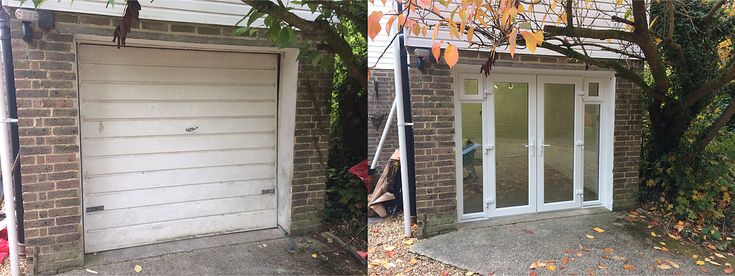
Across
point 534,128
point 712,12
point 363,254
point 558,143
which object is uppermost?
point 712,12

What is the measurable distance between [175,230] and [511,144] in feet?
8.71

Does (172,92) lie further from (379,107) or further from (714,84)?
(714,84)

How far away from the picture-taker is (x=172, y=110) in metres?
2.43

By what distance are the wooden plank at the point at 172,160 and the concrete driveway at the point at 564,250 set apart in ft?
3.64

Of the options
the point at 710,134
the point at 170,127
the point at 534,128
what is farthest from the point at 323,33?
the point at 710,134

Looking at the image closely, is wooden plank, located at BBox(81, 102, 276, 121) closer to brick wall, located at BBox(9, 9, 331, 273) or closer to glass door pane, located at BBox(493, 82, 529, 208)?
brick wall, located at BBox(9, 9, 331, 273)

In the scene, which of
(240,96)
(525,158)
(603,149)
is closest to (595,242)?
(525,158)

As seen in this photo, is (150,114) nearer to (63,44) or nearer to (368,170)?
(63,44)

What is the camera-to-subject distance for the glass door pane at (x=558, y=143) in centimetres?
393

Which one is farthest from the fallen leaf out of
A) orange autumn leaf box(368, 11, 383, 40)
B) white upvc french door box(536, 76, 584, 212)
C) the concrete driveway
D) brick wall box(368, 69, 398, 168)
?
orange autumn leaf box(368, 11, 383, 40)

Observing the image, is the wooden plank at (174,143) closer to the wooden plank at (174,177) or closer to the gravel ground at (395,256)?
the wooden plank at (174,177)

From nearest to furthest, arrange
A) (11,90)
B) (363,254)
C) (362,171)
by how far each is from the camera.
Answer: (11,90)
(362,171)
(363,254)

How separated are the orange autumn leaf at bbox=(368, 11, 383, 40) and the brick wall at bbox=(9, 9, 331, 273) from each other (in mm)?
476

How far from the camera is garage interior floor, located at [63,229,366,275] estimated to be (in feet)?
7.79
